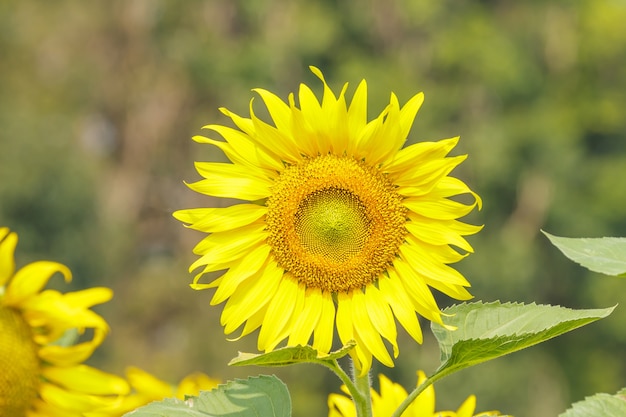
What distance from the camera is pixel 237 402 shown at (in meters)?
1.54

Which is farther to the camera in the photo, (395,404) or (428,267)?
(395,404)

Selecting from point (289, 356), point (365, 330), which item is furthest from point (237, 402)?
point (365, 330)

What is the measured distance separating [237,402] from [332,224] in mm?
393

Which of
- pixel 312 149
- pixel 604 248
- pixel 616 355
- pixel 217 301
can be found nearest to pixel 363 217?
pixel 312 149

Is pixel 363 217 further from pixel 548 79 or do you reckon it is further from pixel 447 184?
pixel 548 79

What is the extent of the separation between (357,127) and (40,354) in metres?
0.71

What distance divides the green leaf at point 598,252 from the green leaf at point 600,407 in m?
0.14

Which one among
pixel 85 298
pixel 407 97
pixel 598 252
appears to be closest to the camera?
pixel 598 252

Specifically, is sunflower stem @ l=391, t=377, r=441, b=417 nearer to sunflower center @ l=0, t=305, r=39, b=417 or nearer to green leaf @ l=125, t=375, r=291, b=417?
green leaf @ l=125, t=375, r=291, b=417

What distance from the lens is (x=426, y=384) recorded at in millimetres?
1483

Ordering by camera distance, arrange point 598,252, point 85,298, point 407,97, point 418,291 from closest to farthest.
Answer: point 598,252, point 418,291, point 85,298, point 407,97

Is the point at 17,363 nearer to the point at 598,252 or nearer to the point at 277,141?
the point at 277,141

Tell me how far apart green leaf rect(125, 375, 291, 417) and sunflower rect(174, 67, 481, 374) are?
0.23 feet

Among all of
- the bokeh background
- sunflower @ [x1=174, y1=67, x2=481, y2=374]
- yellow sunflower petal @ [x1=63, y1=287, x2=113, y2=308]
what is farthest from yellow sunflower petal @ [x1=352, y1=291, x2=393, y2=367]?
the bokeh background
